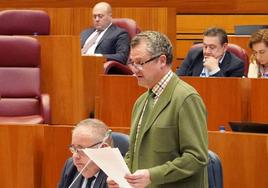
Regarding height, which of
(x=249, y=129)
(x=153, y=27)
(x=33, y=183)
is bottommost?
(x=33, y=183)

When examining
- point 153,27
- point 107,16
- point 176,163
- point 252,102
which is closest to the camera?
point 176,163

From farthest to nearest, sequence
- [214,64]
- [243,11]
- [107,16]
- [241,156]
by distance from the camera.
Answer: [243,11] → [107,16] → [214,64] → [241,156]

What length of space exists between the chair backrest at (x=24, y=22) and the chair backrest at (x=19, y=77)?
671 millimetres

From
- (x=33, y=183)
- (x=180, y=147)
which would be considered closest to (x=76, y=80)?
(x=33, y=183)

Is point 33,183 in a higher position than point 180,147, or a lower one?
lower

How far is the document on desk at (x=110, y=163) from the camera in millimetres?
1944

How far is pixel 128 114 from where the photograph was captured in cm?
349

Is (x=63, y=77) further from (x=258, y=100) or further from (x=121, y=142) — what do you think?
(x=121, y=142)

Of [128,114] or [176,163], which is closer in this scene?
[176,163]

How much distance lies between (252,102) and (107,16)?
162 centimetres

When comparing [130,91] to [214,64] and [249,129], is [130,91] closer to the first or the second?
[214,64]

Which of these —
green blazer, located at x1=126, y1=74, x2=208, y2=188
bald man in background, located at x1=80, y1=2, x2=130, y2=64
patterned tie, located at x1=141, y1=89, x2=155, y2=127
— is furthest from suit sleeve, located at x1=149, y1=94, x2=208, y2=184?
bald man in background, located at x1=80, y1=2, x2=130, y2=64

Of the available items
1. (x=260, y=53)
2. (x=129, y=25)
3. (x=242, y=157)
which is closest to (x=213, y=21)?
(x=129, y=25)

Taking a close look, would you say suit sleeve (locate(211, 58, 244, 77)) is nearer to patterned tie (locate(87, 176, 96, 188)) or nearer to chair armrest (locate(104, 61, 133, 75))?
chair armrest (locate(104, 61, 133, 75))
